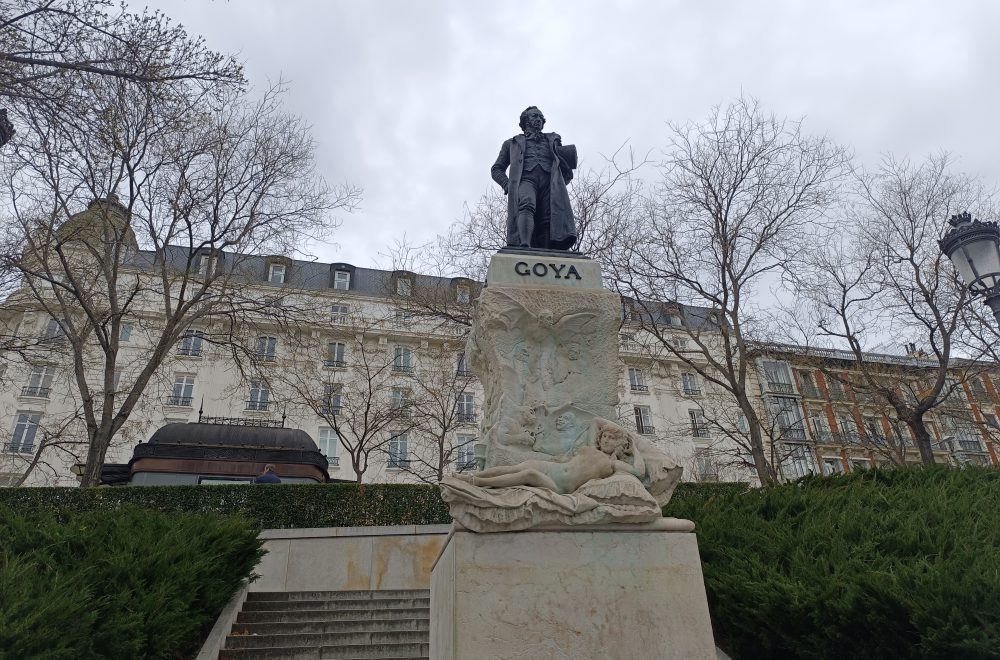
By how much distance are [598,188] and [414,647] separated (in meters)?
14.9

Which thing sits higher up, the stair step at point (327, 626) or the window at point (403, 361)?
the window at point (403, 361)

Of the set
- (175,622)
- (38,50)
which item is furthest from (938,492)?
(38,50)

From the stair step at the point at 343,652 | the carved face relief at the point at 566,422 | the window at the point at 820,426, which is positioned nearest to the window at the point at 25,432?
the stair step at the point at 343,652

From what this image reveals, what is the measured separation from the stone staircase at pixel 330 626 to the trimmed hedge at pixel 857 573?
4242 mm

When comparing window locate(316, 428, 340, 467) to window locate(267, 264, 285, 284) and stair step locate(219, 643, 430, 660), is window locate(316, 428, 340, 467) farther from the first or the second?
stair step locate(219, 643, 430, 660)

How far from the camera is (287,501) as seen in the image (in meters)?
11.9

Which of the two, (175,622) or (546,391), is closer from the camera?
(546,391)

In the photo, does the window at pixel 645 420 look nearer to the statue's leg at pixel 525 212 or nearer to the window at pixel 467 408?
the window at pixel 467 408

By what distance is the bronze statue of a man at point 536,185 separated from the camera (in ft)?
21.7

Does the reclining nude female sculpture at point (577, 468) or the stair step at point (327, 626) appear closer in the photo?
Result: the reclining nude female sculpture at point (577, 468)

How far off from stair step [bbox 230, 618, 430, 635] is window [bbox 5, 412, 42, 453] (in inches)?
1040

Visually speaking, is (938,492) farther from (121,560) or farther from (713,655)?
(121,560)

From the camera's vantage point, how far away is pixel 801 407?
3409 centimetres

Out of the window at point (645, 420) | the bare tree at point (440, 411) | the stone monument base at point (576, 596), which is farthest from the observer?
the window at point (645, 420)
